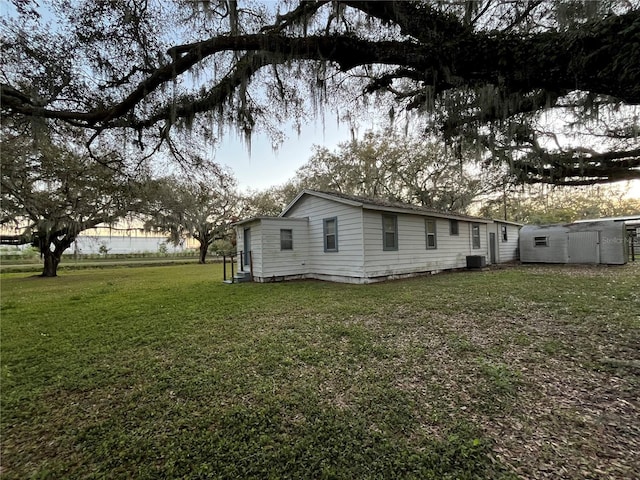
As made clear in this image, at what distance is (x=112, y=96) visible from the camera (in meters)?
3.88

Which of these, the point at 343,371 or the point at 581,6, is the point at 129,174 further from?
the point at 581,6

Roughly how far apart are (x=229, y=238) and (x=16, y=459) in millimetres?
26718

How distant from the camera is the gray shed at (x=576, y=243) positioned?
11.4m

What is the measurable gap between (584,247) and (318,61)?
14930 mm

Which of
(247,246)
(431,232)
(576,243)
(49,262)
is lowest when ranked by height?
(49,262)

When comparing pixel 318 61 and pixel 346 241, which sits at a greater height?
pixel 318 61

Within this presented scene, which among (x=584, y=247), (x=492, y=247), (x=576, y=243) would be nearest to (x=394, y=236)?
(x=492, y=247)

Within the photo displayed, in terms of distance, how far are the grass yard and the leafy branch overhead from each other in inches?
98.1

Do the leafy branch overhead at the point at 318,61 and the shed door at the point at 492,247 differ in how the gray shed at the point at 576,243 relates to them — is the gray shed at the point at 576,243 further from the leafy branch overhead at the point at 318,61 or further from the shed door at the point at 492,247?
the leafy branch overhead at the point at 318,61

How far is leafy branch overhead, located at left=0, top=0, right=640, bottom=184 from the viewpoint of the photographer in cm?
226

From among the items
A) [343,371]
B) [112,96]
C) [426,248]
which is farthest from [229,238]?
[343,371]

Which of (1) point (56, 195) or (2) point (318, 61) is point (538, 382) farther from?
(1) point (56, 195)

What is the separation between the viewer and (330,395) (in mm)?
2398

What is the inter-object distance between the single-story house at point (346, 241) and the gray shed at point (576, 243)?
538 centimetres
